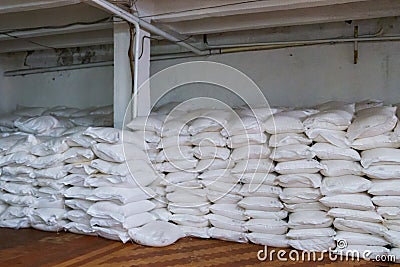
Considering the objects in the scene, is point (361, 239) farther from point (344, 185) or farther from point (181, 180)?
point (181, 180)

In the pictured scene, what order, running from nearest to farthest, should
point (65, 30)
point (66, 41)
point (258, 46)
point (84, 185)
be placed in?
point (84, 185) < point (65, 30) < point (258, 46) < point (66, 41)

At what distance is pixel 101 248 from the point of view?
3.15 meters

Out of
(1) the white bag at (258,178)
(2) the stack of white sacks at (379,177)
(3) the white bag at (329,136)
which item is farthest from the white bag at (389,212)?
(1) the white bag at (258,178)

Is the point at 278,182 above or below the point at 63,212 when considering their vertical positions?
above

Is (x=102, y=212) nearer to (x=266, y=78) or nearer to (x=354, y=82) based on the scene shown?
(x=266, y=78)

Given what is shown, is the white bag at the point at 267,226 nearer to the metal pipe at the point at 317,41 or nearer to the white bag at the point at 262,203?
the white bag at the point at 262,203

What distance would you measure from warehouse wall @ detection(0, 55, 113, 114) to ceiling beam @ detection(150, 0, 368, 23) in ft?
6.47

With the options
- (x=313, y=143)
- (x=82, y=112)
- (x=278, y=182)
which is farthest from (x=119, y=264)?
(x=82, y=112)

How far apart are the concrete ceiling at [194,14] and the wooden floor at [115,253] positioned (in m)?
1.84

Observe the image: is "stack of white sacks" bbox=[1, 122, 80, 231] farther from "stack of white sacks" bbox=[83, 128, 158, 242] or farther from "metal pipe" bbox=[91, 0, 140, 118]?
"metal pipe" bbox=[91, 0, 140, 118]

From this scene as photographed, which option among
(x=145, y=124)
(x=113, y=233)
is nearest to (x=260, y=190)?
(x=145, y=124)

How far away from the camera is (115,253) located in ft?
9.94

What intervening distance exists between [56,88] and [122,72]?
94.0 inches

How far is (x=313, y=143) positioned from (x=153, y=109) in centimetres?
195
